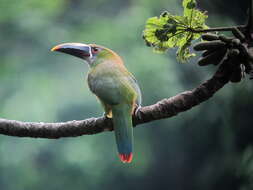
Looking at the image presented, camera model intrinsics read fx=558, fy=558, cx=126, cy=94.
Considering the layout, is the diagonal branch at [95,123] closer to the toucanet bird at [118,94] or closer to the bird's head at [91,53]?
the toucanet bird at [118,94]

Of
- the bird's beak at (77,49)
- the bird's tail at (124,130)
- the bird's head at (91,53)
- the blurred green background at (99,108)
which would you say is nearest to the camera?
the bird's tail at (124,130)

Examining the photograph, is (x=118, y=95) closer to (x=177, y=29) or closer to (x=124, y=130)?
(x=124, y=130)

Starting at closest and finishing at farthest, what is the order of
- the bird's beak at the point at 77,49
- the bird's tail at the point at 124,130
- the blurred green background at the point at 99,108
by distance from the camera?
the bird's tail at the point at 124,130 < the bird's beak at the point at 77,49 < the blurred green background at the point at 99,108

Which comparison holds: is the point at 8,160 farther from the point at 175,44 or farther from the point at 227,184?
the point at 175,44

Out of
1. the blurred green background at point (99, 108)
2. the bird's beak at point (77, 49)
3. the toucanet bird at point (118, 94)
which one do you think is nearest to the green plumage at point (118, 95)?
the toucanet bird at point (118, 94)

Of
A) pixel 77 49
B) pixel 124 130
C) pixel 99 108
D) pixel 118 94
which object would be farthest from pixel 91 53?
pixel 99 108

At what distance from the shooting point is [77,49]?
6.77 feet

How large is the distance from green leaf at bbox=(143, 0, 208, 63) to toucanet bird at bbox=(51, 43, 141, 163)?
0.51 ft

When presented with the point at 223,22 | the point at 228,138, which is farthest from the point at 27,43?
the point at 223,22

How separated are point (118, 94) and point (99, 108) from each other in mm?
4918

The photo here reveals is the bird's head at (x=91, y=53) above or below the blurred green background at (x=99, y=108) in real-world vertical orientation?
below

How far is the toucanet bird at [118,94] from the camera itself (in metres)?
1.67

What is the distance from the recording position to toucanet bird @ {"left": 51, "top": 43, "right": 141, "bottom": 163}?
5.48 ft

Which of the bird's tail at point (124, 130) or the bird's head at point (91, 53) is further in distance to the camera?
the bird's head at point (91, 53)
